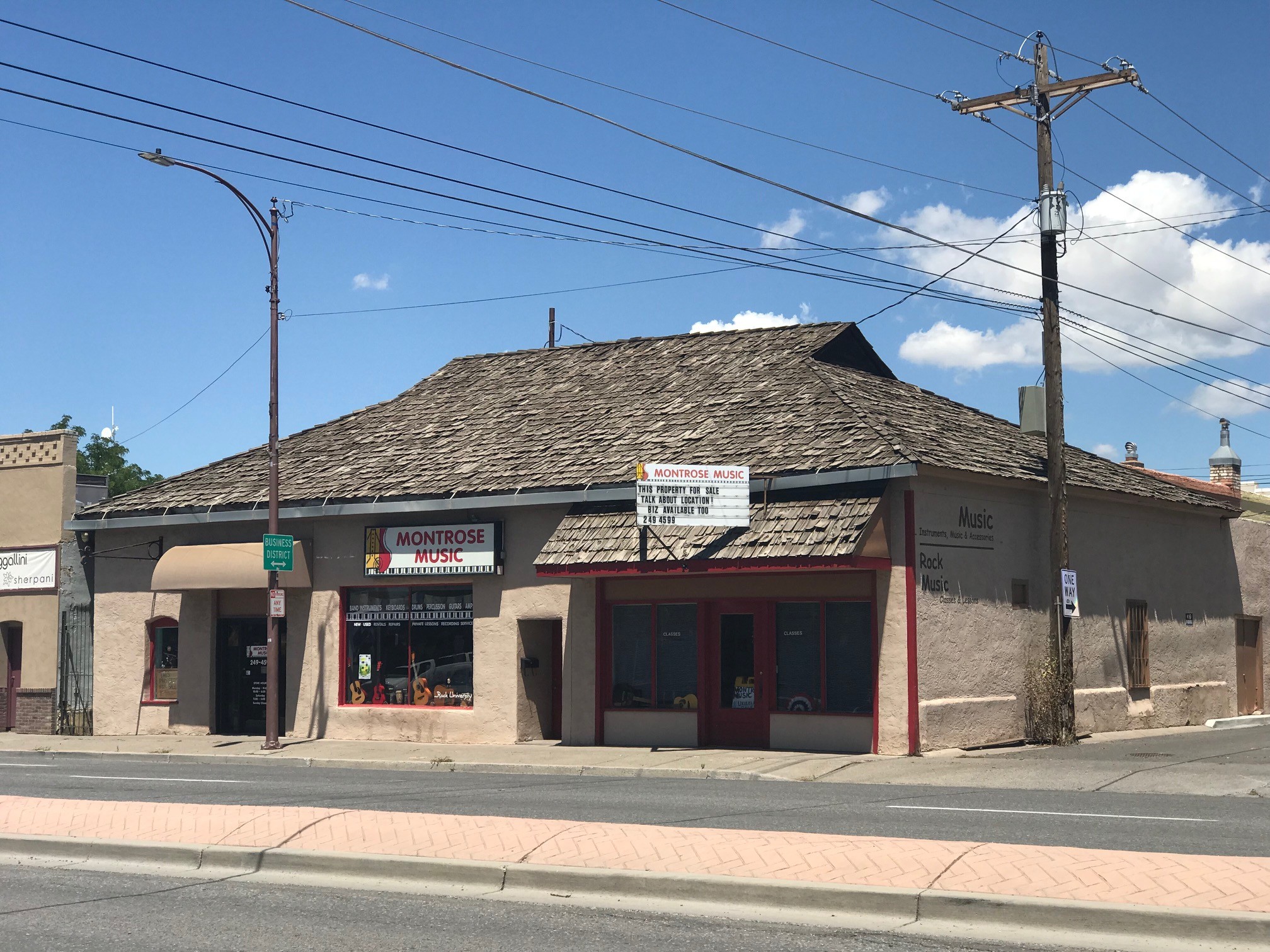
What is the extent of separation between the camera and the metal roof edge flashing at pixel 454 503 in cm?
1961

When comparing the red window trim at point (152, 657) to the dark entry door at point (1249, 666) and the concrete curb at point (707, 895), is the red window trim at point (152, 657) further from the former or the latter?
the dark entry door at point (1249, 666)

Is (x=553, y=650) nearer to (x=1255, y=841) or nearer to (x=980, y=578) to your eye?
(x=980, y=578)

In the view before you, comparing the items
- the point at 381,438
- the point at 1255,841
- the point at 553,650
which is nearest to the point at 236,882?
the point at 1255,841

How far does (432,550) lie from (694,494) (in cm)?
581

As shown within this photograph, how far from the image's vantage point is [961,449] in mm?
21875

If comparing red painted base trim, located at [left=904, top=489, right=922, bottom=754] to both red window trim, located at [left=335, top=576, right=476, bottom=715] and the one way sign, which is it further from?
red window trim, located at [left=335, top=576, right=476, bottom=715]

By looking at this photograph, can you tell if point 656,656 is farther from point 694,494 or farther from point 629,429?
point 629,429

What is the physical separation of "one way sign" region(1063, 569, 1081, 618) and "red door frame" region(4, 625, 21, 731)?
21.4 meters

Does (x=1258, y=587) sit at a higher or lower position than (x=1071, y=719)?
higher

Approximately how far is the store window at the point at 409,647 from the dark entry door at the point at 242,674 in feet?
6.95

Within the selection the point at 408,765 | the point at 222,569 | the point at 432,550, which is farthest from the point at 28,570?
the point at 408,765

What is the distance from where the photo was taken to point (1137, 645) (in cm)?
2559

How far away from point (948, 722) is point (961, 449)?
460 centimetres

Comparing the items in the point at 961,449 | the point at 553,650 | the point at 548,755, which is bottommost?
the point at 548,755
